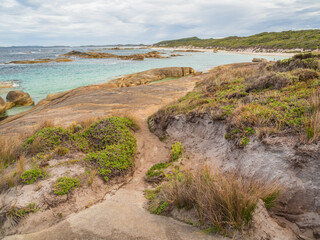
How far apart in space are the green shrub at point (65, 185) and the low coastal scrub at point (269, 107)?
4024 mm

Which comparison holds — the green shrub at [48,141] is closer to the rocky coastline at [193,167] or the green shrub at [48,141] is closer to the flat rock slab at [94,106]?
the rocky coastline at [193,167]

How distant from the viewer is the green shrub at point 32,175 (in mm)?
4113

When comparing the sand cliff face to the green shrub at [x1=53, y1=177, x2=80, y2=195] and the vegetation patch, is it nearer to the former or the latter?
the green shrub at [x1=53, y1=177, x2=80, y2=195]

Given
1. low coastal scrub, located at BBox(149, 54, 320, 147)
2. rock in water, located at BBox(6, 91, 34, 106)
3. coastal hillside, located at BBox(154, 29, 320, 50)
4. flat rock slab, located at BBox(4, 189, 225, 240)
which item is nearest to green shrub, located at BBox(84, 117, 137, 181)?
flat rock slab, located at BBox(4, 189, 225, 240)

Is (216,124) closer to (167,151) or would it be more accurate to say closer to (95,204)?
(167,151)

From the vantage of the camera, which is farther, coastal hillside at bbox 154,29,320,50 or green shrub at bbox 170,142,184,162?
coastal hillside at bbox 154,29,320,50

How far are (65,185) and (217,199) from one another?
10.5 feet

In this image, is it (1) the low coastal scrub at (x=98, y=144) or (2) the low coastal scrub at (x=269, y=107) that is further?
(1) the low coastal scrub at (x=98, y=144)

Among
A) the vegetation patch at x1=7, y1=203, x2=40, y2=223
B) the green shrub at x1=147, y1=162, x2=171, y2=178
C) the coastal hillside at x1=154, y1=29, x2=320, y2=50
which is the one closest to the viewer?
the vegetation patch at x1=7, y1=203, x2=40, y2=223

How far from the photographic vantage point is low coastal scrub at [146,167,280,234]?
107 inches

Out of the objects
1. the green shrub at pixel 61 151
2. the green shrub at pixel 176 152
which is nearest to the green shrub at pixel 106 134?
the green shrub at pixel 61 151

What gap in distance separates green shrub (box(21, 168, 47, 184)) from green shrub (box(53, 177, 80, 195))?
479mm

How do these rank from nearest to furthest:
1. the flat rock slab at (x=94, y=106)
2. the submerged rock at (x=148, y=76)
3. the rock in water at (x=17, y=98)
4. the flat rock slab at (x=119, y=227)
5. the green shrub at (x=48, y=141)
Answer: the flat rock slab at (x=119, y=227) → the green shrub at (x=48, y=141) → the flat rock slab at (x=94, y=106) → the rock in water at (x=17, y=98) → the submerged rock at (x=148, y=76)

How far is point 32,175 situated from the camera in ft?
13.8
